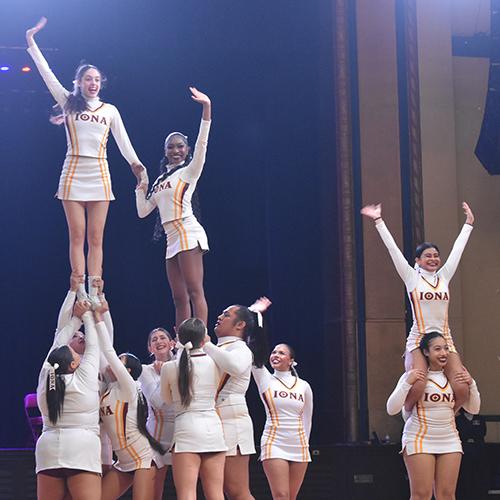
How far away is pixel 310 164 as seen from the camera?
1055 cm

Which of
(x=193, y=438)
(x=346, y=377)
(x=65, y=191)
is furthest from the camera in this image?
(x=346, y=377)

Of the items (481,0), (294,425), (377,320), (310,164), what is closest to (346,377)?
(377,320)

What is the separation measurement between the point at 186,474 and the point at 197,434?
22 centimetres

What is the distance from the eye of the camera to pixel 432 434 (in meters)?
6.62

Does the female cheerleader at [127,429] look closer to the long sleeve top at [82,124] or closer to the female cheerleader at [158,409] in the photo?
the female cheerleader at [158,409]

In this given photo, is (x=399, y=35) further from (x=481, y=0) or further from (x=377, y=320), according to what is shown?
(x=377, y=320)

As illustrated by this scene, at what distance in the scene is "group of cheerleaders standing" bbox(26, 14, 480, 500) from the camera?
5.68 meters

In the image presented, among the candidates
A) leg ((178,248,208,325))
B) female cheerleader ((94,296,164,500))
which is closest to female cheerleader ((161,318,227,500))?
female cheerleader ((94,296,164,500))

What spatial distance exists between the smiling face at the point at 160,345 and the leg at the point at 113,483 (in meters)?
0.74

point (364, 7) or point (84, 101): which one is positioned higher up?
point (364, 7)

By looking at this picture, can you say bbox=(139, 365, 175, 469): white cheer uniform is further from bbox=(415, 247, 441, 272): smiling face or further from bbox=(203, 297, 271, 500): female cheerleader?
bbox=(415, 247, 441, 272): smiling face

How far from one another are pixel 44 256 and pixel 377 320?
3429 millimetres

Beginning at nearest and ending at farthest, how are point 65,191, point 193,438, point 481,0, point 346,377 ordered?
point 193,438 → point 65,191 → point 346,377 → point 481,0

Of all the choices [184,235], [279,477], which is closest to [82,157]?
[184,235]
